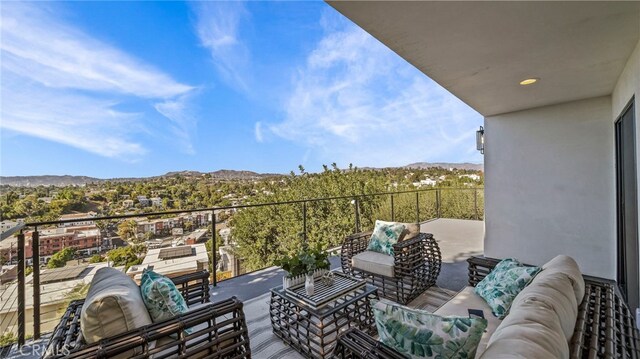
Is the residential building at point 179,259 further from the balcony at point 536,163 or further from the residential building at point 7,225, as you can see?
the residential building at point 7,225

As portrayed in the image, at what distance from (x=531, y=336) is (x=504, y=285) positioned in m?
1.18

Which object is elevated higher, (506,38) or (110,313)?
(506,38)

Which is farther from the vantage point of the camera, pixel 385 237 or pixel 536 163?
pixel 536 163

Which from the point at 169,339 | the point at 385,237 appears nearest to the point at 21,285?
the point at 169,339

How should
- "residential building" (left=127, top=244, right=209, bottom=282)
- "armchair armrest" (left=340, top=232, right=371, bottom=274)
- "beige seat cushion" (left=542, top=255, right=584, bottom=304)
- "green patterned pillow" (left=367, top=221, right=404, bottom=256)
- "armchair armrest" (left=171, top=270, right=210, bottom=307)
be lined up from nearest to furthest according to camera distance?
1. "beige seat cushion" (left=542, top=255, right=584, bottom=304)
2. "armchair armrest" (left=171, top=270, right=210, bottom=307)
3. "green patterned pillow" (left=367, top=221, right=404, bottom=256)
4. "armchair armrest" (left=340, top=232, right=371, bottom=274)
5. "residential building" (left=127, top=244, right=209, bottom=282)

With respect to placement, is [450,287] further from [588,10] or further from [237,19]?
[237,19]

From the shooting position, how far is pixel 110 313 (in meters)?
1.32

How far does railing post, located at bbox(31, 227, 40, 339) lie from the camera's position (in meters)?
2.33

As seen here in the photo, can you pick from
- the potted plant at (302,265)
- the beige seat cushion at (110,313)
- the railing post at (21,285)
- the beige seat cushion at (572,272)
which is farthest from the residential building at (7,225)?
the beige seat cushion at (572,272)

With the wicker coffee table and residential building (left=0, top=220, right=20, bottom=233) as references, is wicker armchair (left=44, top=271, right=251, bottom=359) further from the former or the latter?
residential building (left=0, top=220, right=20, bottom=233)

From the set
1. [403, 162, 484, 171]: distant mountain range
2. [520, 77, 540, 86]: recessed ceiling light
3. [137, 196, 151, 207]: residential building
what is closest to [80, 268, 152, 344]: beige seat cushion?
[520, 77, 540, 86]: recessed ceiling light

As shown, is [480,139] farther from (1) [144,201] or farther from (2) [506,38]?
(1) [144,201]

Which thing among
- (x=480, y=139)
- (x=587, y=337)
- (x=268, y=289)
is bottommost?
(x=268, y=289)

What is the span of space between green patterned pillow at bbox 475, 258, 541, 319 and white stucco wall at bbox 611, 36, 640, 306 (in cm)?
125
